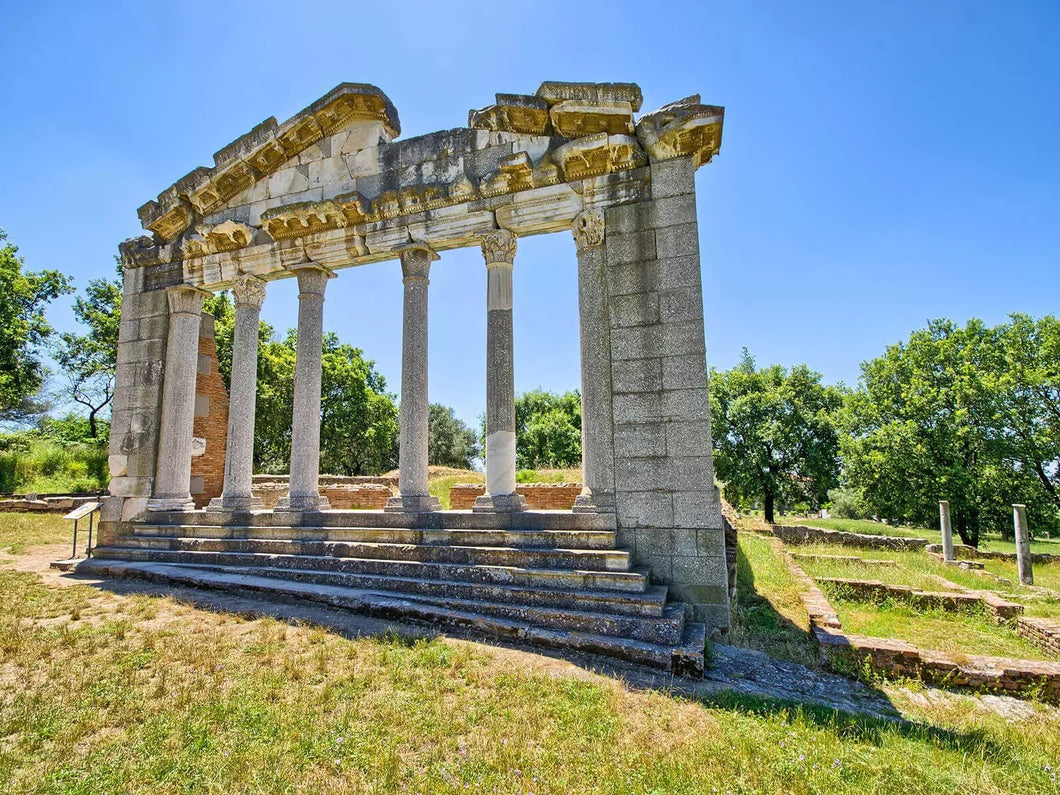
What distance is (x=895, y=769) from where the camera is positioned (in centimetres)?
386

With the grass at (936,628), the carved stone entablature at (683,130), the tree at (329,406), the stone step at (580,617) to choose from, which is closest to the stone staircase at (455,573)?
the stone step at (580,617)

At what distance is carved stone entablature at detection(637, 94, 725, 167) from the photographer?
8067mm

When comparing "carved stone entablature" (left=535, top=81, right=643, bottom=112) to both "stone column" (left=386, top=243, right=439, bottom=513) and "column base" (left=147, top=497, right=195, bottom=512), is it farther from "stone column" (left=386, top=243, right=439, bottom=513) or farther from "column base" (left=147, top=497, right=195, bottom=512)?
"column base" (left=147, top=497, right=195, bottom=512)

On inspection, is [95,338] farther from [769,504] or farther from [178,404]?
[769,504]

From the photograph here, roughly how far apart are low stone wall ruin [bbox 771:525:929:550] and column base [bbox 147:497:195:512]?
915 inches

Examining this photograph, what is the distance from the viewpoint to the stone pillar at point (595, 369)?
819cm

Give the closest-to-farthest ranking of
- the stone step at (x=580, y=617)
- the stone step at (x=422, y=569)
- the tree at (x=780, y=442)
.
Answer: the stone step at (x=580, y=617) → the stone step at (x=422, y=569) → the tree at (x=780, y=442)

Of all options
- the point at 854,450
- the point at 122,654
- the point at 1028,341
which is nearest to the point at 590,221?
the point at 122,654

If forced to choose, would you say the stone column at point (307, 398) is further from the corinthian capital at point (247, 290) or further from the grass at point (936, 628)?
the grass at point (936, 628)

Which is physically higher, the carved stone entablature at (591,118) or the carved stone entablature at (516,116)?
the carved stone entablature at (516,116)

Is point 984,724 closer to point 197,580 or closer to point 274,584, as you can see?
point 274,584

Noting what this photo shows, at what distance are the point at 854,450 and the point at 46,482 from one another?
129 ft

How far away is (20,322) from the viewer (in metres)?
28.2

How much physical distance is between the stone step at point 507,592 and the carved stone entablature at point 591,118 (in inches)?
274
